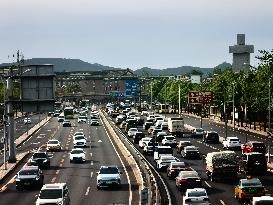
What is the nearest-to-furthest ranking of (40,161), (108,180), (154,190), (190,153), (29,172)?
(154,190), (108,180), (29,172), (40,161), (190,153)

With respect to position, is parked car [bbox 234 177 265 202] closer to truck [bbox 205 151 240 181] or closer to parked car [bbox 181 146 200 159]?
truck [bbox 205 151 240 181]

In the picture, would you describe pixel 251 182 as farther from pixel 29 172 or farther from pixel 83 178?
pixel 83 178

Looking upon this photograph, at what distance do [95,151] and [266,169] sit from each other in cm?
3410

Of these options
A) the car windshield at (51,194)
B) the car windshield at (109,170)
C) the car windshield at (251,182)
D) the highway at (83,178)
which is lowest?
the highway at (83,178)

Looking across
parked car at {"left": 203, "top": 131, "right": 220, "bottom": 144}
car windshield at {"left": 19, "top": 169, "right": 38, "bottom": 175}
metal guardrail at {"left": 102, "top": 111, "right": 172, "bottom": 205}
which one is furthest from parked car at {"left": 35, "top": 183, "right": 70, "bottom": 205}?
parked car at {"left": 203, "top": 131, "right": 220, "bottom": 144}

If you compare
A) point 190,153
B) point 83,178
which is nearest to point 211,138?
point 190,153

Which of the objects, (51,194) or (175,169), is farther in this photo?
(175,169)

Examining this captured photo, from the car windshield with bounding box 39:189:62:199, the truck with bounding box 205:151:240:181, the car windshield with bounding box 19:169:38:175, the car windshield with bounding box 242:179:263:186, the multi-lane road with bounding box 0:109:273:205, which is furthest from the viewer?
the truck with bounding box 205:151:240:181

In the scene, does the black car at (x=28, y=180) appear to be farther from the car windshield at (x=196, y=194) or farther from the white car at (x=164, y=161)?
the car windshield at (x=196, y=194)

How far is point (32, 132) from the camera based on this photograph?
132m

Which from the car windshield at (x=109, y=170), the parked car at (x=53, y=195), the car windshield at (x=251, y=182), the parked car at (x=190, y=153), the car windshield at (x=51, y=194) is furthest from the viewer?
the parked car at (x=190, y=153)

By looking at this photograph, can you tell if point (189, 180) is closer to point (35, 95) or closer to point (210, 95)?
point (35, 95)

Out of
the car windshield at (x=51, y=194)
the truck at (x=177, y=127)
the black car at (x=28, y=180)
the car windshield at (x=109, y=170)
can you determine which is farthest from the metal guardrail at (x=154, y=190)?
the truck at (x=177, y=127)

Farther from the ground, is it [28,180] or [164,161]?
[164,161]
